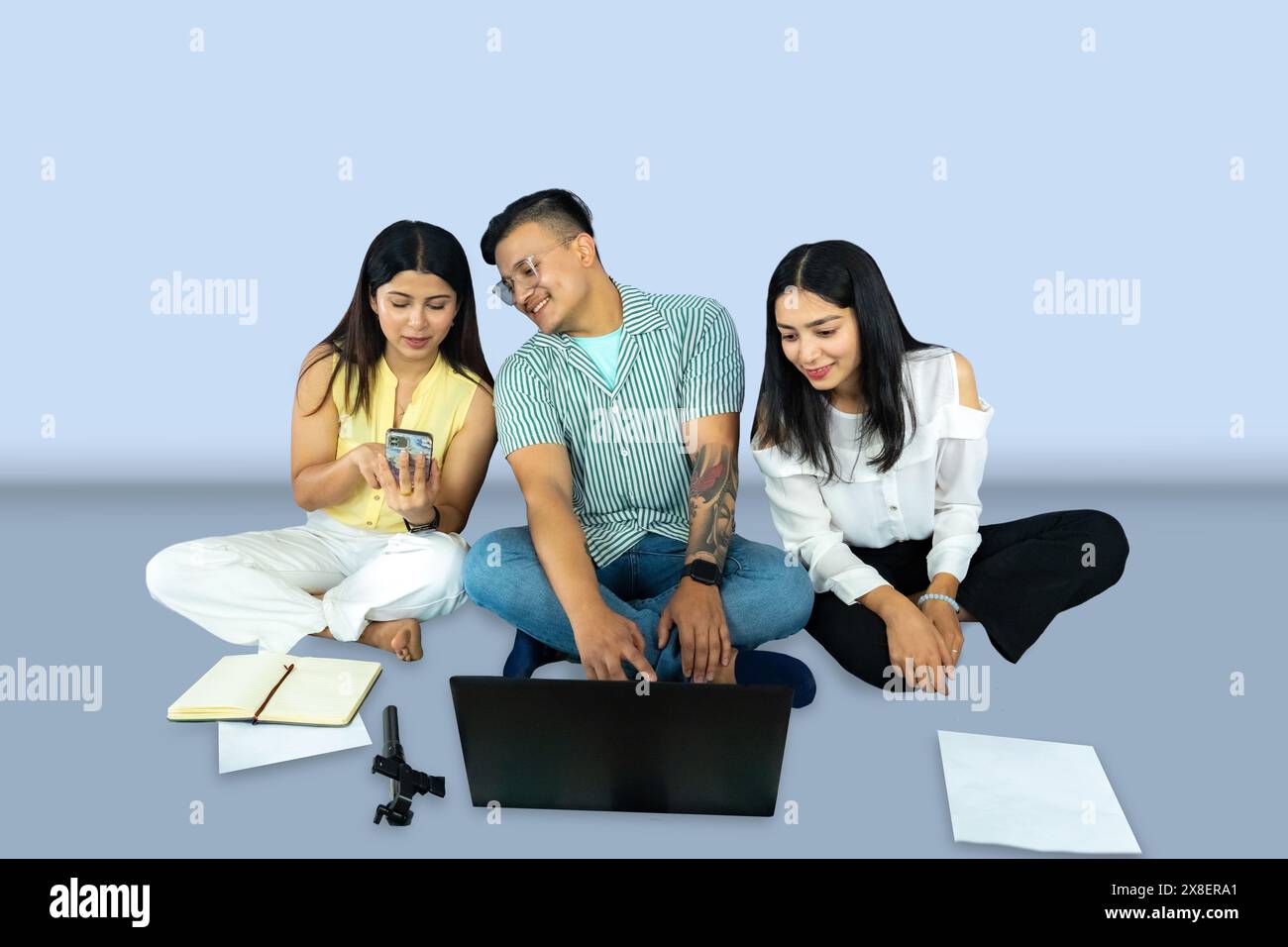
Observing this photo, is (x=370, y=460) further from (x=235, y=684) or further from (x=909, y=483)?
(x=909, y=483)

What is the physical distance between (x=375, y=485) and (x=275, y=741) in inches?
35.6

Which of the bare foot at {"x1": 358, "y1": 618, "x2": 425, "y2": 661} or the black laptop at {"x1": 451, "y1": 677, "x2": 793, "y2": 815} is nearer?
the black laptop at {"x1": 451, "y1": 677, "x2": 793, "y2": 815}

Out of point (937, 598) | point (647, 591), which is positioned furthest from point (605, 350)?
point (937, 598)

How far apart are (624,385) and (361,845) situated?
4.35 ft

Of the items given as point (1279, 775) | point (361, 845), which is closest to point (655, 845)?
point (361, 845)

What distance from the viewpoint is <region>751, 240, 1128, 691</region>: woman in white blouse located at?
318 centimetres

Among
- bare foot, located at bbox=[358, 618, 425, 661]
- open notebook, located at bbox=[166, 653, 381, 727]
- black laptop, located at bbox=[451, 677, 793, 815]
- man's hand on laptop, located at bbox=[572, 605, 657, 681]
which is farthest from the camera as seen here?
bare foot, located at bbox=[358, 618, 425, 661]

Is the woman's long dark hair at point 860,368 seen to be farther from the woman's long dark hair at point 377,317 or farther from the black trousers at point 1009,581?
the woman's long dark hair at point 377,317

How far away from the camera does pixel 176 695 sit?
10.4 feet

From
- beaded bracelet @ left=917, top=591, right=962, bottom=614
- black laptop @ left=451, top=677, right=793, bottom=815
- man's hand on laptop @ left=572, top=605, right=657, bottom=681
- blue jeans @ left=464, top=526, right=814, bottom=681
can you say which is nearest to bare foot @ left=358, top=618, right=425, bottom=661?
blue jeans @ left=464, top=526, right=814, bottom=681

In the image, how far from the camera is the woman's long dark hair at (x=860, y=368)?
3.18 m

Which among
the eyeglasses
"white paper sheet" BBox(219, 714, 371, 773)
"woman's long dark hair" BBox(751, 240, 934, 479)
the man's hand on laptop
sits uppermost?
the eyeglasses

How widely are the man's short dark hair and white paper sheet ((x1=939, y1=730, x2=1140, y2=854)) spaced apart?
153 cm

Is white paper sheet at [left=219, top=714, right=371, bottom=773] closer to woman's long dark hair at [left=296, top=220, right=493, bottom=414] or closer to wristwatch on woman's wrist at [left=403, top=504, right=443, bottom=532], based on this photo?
wristwatch on woman's wrist at [left=403, top=504, right=443, bottom=532]
